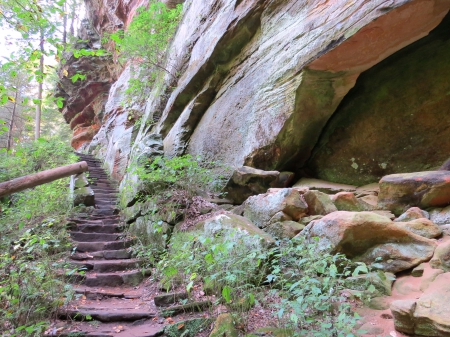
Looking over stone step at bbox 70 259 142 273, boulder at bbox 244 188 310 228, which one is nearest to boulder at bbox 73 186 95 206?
stone step at bbox 70 259 142 273

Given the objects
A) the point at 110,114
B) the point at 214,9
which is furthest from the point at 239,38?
the point at 110,114

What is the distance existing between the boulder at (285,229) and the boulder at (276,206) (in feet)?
Result: 0.67

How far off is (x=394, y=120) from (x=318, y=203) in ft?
8.11

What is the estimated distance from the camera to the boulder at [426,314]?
1975 millimetres

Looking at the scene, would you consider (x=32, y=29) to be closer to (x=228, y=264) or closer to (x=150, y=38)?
(x=228, y=264)

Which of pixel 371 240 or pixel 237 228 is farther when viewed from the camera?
pixel 237 228

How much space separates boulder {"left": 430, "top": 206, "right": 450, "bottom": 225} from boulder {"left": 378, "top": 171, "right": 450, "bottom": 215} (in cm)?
10

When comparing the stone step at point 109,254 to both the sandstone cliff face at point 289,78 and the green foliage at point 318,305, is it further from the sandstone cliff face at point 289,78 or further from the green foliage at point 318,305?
the green foliage at point 318,305

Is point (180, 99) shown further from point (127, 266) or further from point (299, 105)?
point (127, 266)

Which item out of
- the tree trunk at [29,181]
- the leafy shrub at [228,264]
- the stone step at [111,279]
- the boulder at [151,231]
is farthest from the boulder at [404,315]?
the tree trunk at [29,181]

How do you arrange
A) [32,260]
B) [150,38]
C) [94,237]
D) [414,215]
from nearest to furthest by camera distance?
[414,215] < [32,260] < [94,237] < [150,38]

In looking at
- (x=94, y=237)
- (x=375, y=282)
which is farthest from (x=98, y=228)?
(x=375, y=282)

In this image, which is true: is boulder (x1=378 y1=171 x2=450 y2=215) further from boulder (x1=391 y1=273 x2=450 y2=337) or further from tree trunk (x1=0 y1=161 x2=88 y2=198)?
tree trunk (x1=0 y1=161 x2=88 y2=198)

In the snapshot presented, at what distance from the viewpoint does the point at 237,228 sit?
3959mm
